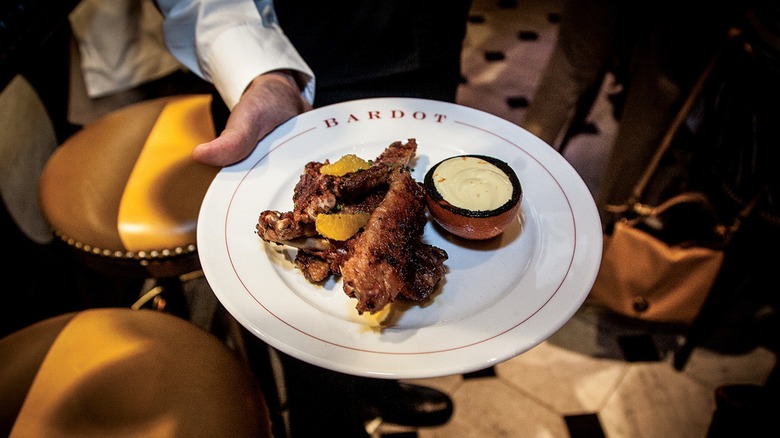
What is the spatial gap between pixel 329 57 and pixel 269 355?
1382mm

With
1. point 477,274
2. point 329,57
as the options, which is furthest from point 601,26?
point 477,274

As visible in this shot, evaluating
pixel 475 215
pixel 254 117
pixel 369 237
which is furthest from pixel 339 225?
pixel 254 117

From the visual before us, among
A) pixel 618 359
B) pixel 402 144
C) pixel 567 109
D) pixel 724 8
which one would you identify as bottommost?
pixel 618 359

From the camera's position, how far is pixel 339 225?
1425mm

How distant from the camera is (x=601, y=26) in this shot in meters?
3.17

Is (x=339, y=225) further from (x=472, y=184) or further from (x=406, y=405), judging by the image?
(x=406, y=405)

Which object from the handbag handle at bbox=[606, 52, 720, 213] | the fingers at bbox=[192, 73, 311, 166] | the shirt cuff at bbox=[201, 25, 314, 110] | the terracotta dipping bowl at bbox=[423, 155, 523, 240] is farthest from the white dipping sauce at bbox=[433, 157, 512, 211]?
the handbag handle at bbox=[606, 52, 720, 213]

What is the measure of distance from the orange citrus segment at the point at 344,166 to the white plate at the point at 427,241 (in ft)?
0.61

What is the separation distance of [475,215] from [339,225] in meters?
0.41

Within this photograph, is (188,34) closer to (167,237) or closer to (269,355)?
(167,237)

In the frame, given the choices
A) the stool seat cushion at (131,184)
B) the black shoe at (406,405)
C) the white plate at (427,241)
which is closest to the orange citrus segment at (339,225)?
the white plate at (427,241)

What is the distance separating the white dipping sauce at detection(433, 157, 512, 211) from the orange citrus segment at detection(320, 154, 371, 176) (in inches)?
10.1

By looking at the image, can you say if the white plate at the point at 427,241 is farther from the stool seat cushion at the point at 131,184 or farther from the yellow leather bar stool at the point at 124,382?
the stool seat cushion at the point at 131,184

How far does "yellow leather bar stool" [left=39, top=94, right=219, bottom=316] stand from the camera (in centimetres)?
192
